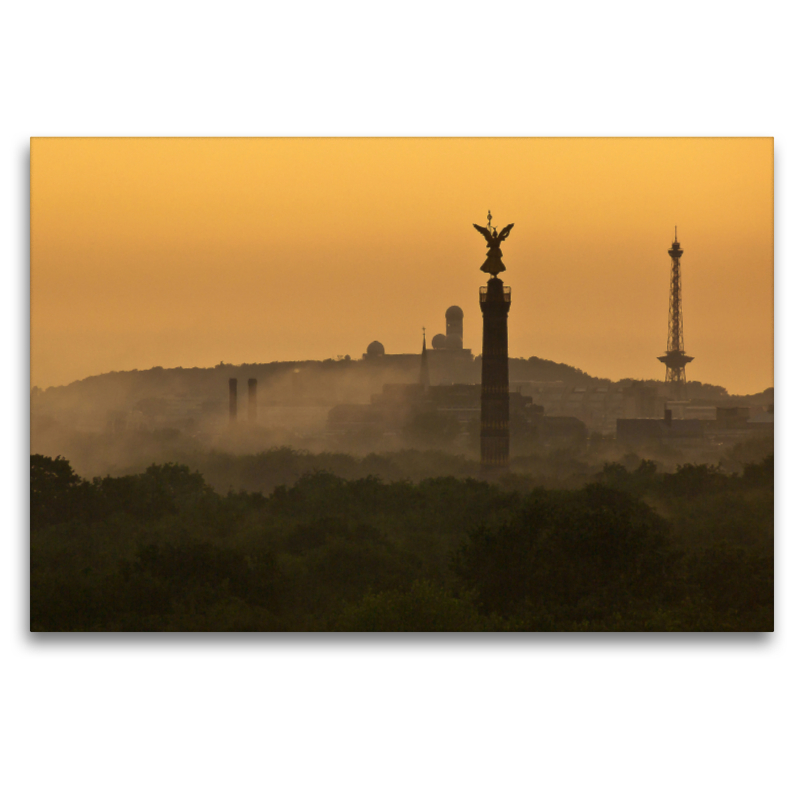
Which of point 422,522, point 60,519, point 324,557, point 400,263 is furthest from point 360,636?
point 400,263

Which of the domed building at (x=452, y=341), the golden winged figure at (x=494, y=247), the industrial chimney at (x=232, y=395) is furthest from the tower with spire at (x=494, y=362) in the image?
the industrial chimney at (x=232, y=395)

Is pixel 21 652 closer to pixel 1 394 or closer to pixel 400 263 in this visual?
pixel 1 394

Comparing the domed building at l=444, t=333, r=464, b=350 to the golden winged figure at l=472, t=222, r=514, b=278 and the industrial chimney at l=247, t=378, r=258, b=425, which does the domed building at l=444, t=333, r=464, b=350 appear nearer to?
the golden winged figure at l=472, t=222, r=514, b=278

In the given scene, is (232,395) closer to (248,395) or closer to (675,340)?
(248,395)

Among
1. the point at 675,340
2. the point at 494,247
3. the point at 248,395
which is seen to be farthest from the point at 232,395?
the point at 675,340

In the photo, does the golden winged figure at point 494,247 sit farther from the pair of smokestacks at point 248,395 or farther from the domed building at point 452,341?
the pair of smokestacks at point 248,395

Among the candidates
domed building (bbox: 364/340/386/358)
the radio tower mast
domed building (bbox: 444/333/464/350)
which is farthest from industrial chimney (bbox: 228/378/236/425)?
the radio tower mast
